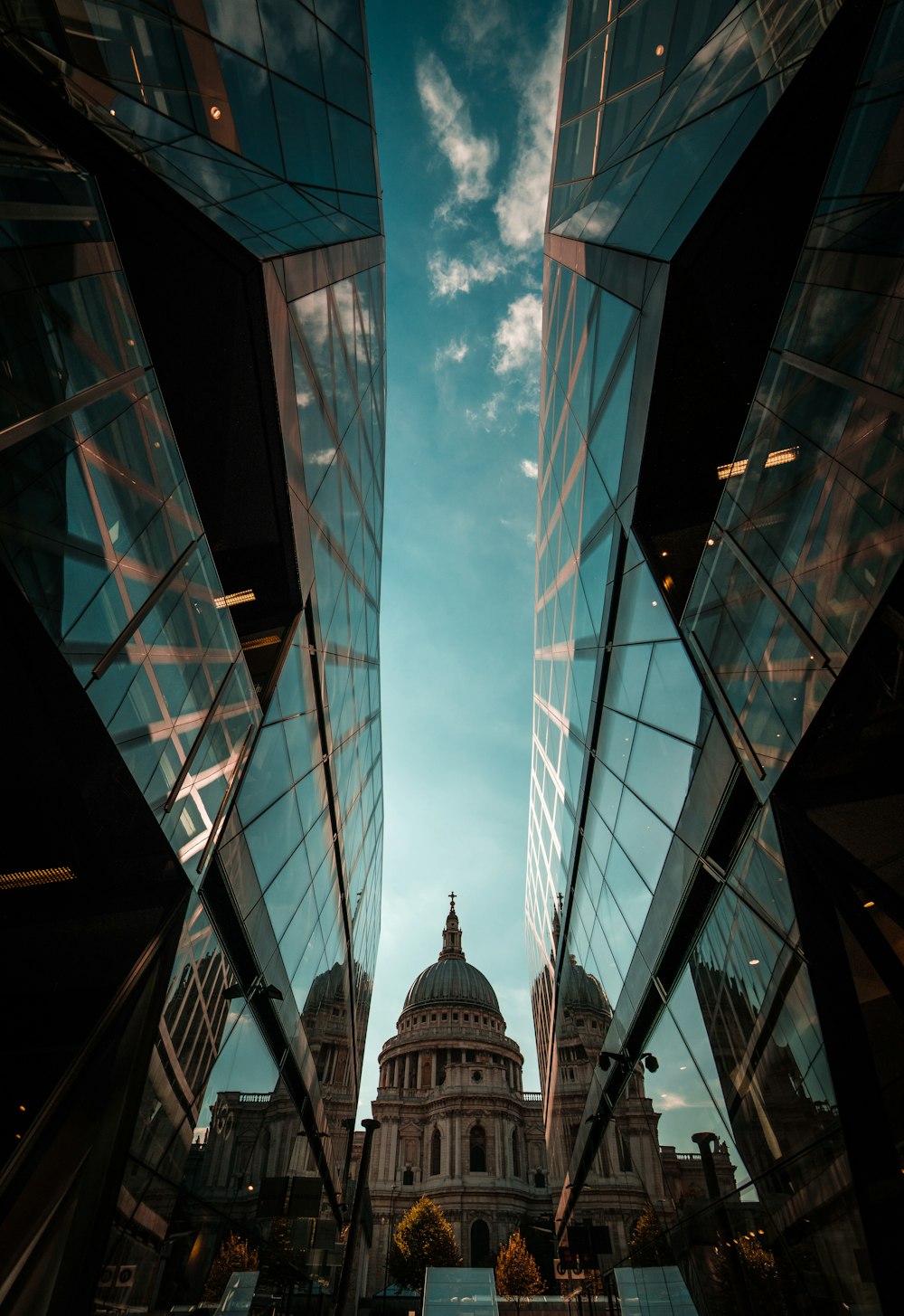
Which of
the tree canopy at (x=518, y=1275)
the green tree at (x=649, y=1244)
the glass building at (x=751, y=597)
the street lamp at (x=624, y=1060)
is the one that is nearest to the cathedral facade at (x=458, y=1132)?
the tree canopy at (x=518, y=1275)

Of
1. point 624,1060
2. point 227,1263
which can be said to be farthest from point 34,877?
point 624,1060

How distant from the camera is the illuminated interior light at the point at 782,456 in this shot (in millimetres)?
7465

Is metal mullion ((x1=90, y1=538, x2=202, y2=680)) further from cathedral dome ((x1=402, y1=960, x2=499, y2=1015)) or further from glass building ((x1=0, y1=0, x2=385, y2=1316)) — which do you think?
cathedral dome ((x1=402, y1=960, x2=499, y2=1015))

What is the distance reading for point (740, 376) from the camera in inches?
384

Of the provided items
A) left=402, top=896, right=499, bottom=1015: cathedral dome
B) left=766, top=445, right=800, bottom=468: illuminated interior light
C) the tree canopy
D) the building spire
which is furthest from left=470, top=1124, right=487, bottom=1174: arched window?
left=766, top=445, right=800, bottom=468: illuminated interior light

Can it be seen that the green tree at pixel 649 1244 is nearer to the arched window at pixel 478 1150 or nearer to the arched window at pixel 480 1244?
the arched window at pixel 480 1244

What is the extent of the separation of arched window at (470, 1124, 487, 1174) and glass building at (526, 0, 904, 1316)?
78.9m

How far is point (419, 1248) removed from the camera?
6178 cm

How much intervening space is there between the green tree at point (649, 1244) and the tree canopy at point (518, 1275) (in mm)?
55870

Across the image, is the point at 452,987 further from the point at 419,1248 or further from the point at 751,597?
→ the point at 751,597

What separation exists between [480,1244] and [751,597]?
3626 inches

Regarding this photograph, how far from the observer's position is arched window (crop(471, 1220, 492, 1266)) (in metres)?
70.6

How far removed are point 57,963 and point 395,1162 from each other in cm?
9508

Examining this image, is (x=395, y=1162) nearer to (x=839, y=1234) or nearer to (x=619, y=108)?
(x=839, y=1234)
